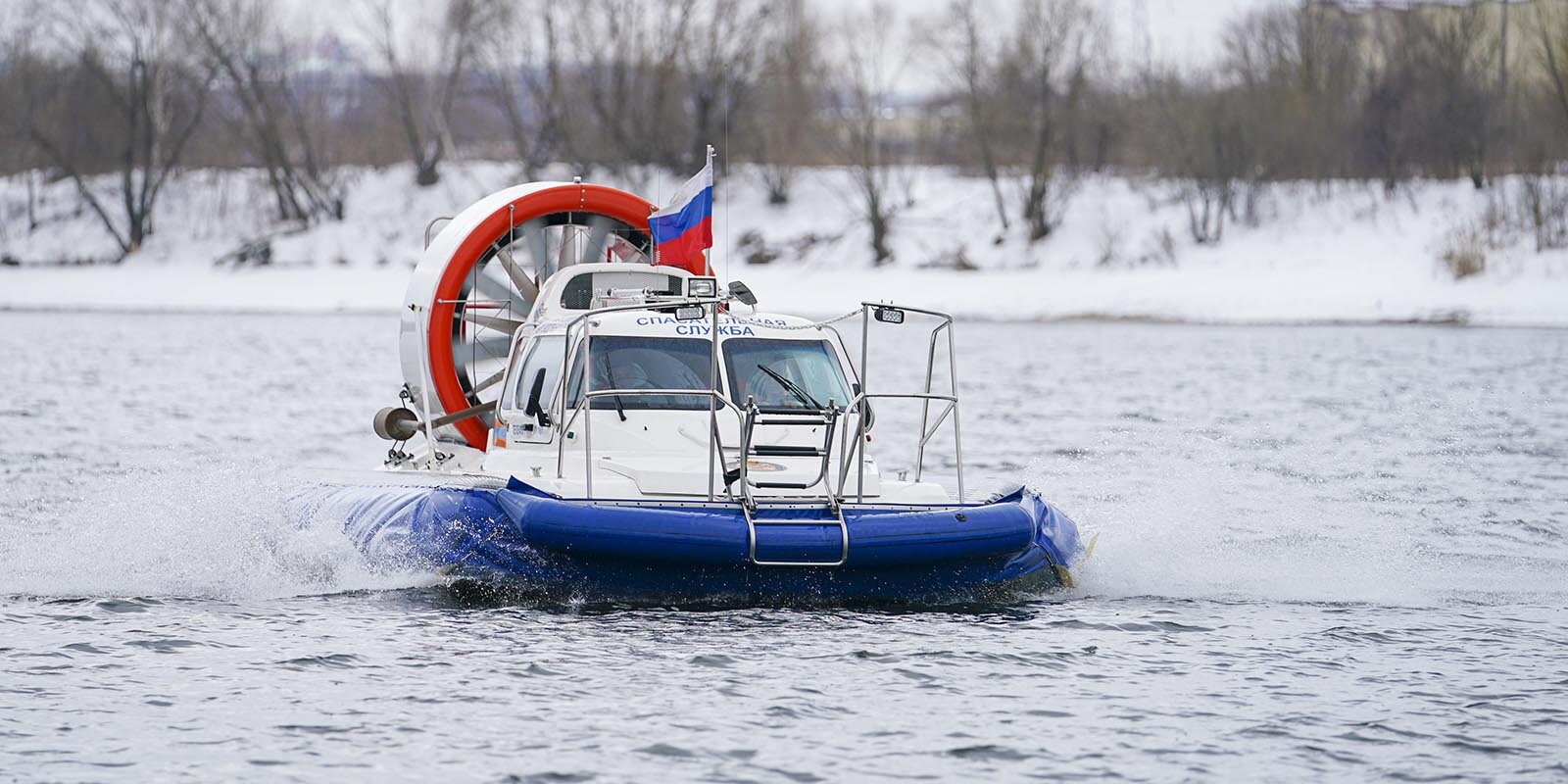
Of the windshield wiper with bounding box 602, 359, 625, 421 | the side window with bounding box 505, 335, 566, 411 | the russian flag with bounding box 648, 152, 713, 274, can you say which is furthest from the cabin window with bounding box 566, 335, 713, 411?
the russian flag with bounding box 648, 152, 713, 274

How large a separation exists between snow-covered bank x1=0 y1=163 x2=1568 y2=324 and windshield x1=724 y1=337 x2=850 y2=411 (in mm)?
25448

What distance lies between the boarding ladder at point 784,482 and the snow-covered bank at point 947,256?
2598 centimetres

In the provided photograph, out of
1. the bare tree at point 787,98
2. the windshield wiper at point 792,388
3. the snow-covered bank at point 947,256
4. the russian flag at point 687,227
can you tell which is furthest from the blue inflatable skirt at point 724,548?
the bare tree at point 787,98

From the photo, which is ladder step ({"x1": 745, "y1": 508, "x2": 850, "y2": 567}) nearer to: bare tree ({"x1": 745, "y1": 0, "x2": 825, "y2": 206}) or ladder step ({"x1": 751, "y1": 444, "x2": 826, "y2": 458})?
ladder step ({"x1": 751, "y1": 444, "x2": 826, "y2": 458})

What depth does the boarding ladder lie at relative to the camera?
10750mm

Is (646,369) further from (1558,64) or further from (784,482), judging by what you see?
(1558,64)

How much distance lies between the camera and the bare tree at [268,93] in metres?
52.4

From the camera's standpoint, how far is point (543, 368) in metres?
12.8

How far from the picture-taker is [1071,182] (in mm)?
48281

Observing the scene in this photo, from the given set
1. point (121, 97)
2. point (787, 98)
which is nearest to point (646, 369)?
point (787, 98)

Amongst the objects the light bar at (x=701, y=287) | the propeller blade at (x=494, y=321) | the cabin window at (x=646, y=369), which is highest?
the light bar at (x=701, y=287)

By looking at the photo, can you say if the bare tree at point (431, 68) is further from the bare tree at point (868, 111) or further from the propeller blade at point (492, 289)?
the propeller blade at point (492, 289)

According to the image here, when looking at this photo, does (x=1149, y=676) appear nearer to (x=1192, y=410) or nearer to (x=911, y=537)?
(x=911, y=537)

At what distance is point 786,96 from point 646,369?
39091 mm
